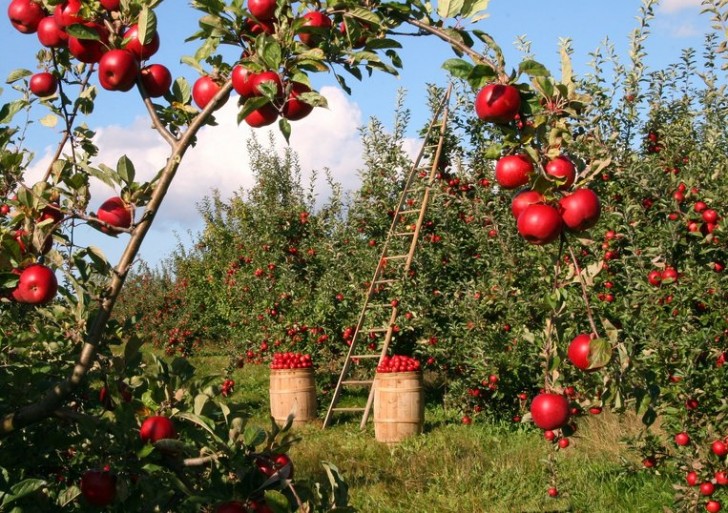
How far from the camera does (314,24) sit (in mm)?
1398

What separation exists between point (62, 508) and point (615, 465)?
4.12m

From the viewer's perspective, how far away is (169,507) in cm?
158

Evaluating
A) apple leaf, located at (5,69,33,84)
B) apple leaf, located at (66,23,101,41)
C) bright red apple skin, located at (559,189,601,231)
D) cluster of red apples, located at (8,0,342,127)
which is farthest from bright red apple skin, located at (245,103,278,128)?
apple leaf, located at (5,69,33,84)

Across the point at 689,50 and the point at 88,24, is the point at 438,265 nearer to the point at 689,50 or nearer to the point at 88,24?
the point at 689,50

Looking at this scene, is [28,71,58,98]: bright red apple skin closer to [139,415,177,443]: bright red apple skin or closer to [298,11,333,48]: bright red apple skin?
[298,11,333,48]: bright red apple skin

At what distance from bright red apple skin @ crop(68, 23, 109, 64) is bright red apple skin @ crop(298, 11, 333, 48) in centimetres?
38

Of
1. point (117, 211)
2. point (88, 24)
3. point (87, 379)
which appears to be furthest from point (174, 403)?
point (88, 24)

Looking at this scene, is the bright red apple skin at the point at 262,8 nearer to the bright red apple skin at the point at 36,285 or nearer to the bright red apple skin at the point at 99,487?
the bright red apple skin at the point at 36,285

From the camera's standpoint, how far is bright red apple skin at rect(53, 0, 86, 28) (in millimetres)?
1466

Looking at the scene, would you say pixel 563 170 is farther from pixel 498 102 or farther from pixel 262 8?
pixel 262 8

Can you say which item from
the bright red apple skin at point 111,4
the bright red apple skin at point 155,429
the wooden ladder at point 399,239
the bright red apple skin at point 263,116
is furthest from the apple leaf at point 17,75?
the wooden ladder at point 399,239

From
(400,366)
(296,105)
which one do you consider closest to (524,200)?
(296,105)

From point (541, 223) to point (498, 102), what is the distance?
8.7 inches

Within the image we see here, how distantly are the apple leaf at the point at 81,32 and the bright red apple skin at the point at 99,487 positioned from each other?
0.83 meters
